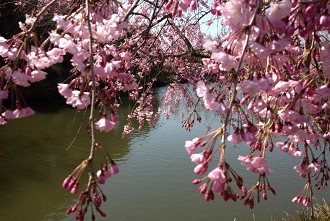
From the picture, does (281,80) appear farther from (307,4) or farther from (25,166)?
(25,166)

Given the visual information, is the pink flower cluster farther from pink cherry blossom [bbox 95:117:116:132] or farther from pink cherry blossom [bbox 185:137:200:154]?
pink cherry blossom [bbox 95:117:116:132]

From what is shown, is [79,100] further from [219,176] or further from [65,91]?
[219,176]

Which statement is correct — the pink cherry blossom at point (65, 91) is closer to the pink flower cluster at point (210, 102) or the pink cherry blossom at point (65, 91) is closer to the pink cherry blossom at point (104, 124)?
the pink cherry blossom at point (104, 124)

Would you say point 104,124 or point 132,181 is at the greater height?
point 104,124

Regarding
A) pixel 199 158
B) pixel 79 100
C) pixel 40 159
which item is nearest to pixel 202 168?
pixel 199 158

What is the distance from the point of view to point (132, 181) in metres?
7.42

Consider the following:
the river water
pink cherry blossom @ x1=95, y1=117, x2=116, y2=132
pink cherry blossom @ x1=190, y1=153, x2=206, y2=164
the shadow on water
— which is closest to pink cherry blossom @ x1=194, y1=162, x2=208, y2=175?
pink cherry blossom @ x1=190, y1=153, x2=206, y2=164

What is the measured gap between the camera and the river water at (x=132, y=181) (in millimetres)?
6039

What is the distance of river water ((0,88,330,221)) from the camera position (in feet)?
19.8

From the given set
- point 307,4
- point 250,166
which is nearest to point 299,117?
point 250,166

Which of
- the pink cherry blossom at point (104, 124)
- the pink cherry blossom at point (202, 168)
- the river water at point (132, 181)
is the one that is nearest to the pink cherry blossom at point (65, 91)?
the pink cherry blossom at point (104, 124)

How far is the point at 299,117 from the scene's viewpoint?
141 cm

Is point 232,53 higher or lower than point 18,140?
higher

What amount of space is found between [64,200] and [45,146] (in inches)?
150
